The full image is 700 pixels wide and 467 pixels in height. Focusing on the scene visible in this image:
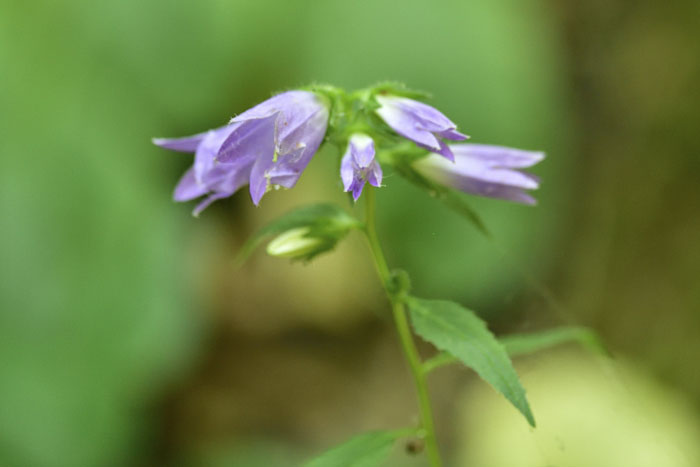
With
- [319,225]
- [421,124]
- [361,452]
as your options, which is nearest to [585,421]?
[361,452]

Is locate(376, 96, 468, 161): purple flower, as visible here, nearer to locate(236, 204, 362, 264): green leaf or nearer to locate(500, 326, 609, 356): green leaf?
locate(236, 204, 362, 264): green leaf

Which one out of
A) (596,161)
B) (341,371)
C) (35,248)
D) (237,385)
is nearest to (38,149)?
(35,248)

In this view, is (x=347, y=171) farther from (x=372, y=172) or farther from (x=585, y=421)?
(x=585, y=421)

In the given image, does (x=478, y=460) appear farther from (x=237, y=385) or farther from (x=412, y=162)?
(x=412, y=162)

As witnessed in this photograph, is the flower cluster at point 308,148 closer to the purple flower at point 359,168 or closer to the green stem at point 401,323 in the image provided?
the purple flower at point 359,168

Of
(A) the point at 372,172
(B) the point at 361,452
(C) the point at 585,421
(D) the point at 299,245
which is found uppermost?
(A) the point at 372,172

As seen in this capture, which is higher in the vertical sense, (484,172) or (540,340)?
(484,172)

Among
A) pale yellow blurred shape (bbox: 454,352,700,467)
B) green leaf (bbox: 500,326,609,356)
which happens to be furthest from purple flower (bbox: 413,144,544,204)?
pale yellow blurred shape (bbox: 454,352,700,467)

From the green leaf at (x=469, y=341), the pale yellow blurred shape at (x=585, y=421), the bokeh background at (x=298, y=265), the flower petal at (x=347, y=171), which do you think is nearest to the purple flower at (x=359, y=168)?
the flower petal at (x=347, y=171)
